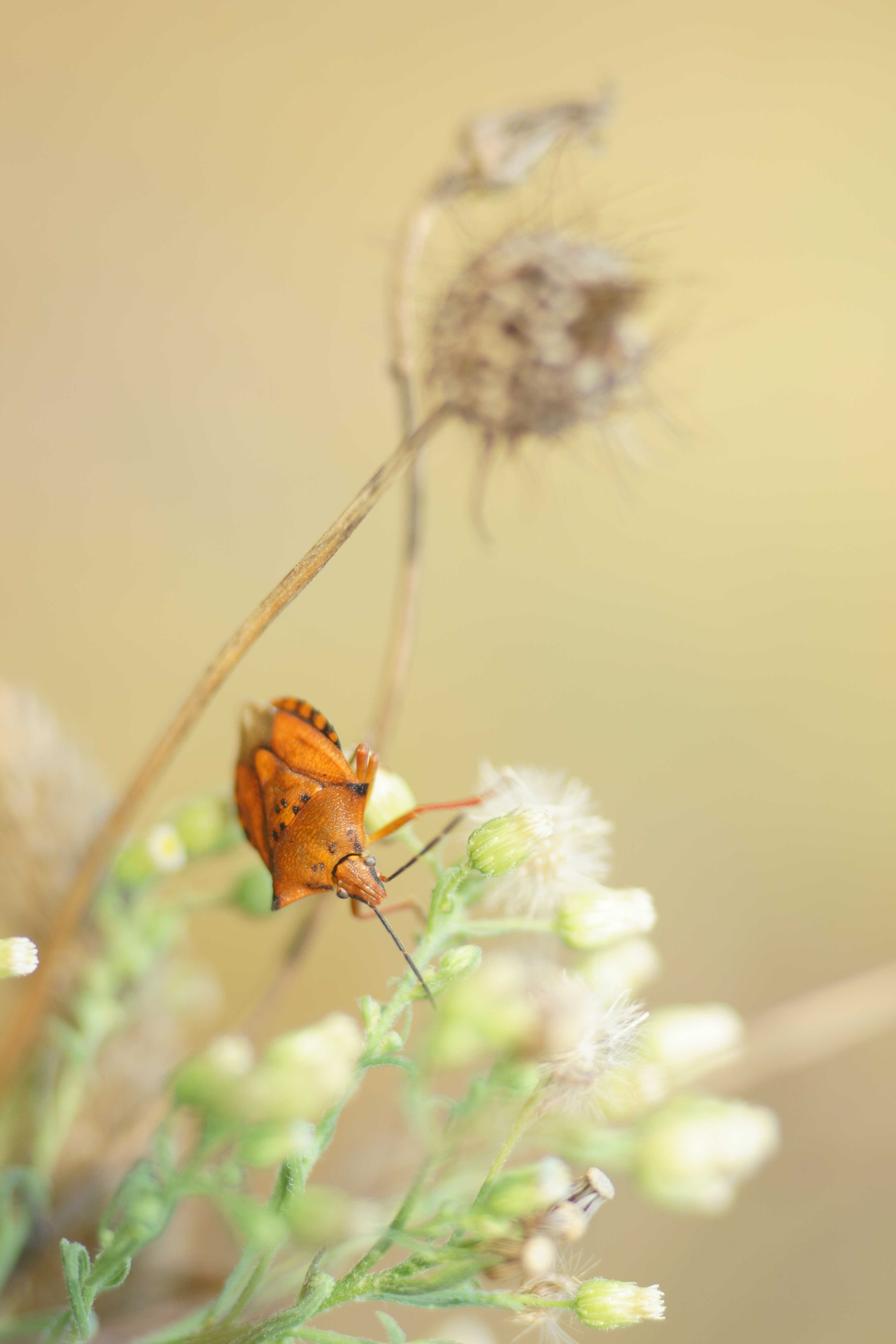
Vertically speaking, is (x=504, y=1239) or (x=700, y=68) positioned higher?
(x=700, y=68)

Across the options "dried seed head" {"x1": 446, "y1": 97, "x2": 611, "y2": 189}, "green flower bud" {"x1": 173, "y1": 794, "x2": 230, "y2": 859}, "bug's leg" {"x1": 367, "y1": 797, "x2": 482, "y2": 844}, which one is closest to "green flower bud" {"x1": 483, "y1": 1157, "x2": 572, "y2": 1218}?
"bug's leg" {"x1": 367, "y1": 797, "x2": 482, "y2": 844}

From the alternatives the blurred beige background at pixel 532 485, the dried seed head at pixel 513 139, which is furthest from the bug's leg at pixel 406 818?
the blurred beige background at pixel 532 485

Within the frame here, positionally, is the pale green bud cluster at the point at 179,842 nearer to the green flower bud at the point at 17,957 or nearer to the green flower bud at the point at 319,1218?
the green flower bud at the point at 17,957

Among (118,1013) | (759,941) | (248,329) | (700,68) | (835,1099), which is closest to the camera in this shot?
(118,1013)

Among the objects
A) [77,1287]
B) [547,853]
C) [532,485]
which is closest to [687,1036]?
[547,853]

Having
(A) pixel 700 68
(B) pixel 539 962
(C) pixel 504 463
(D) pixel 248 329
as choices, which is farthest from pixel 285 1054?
(A) pixel 700 68

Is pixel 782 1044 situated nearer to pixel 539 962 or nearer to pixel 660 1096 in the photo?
pixel 660 1096

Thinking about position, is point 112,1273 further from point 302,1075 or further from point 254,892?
point 254,892
